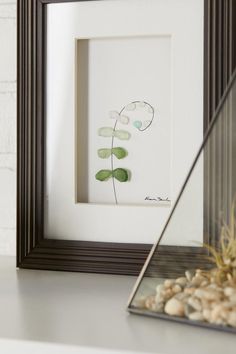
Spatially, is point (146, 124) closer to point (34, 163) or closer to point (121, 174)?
point (121, 174)

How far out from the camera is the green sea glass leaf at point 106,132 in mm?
1102

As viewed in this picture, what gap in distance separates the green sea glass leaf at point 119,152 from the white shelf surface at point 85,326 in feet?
0.68

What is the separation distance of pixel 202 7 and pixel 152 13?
3.2 inches

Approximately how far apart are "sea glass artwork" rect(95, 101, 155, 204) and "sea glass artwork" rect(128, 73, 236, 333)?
0.89 feet

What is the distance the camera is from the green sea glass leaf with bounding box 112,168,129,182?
109 centimetres

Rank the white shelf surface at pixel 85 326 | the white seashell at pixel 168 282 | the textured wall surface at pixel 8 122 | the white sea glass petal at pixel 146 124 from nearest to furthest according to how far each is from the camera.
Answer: the white shelf surface at pixel 85 326, the white seashell at pixel 168 282, the white sea glass petal at pixel 146 124, the textured wall surface at pixel 8 122

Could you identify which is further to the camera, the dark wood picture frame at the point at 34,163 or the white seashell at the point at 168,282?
the dark wood picture frame at the point at 34,163

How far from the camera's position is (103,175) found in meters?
1.10

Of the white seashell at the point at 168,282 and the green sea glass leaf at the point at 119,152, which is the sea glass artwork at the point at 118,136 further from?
the white seashell at the point at 168,282

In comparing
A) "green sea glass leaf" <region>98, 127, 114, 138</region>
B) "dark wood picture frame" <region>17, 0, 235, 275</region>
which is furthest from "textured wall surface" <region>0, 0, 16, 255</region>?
"green sea glass leaf" <region>98, 127, 114, 138</region>

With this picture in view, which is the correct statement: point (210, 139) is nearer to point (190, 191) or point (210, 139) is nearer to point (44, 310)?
point (190, 191)

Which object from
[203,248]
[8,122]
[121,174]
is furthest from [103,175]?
[203,248]

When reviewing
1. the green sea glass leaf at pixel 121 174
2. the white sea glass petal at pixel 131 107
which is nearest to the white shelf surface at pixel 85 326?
the green sea glass leaf at pixel 121 174

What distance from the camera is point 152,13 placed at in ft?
3.49
